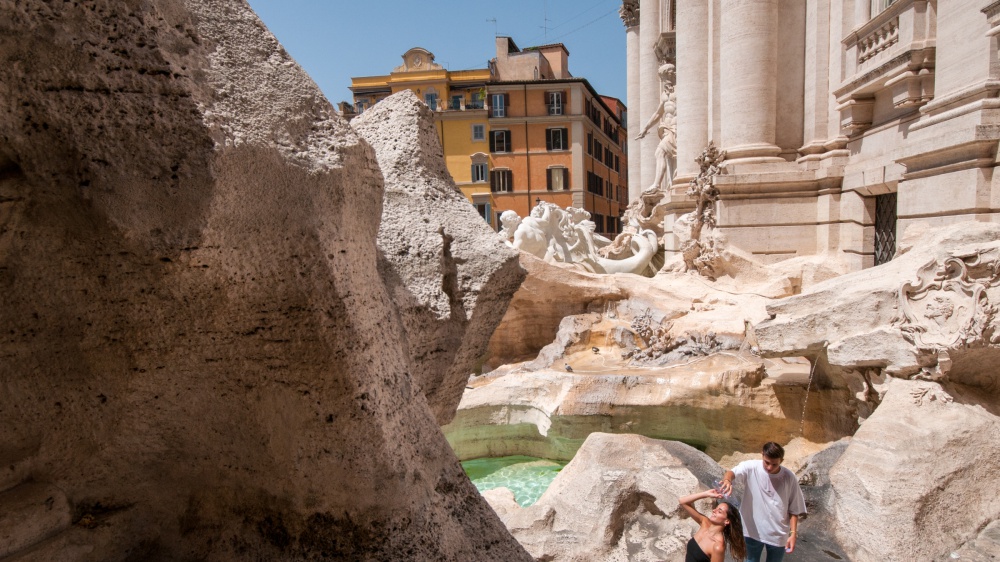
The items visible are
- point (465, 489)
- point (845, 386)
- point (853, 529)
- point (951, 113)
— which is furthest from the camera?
point (951, 113)

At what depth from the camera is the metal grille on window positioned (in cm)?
896

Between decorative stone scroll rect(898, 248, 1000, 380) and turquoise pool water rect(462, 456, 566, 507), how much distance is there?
363 centimetres

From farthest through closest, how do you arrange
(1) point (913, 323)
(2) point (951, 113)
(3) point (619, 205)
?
(3) point (619, 205) → (2) point (951, 113) → (1) point (913, 323)

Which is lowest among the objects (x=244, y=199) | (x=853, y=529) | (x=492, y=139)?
(x=853, y=529)

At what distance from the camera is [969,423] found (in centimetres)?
426

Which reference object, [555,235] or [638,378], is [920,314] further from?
[555,235]

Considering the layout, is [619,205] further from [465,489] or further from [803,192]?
[465,489]

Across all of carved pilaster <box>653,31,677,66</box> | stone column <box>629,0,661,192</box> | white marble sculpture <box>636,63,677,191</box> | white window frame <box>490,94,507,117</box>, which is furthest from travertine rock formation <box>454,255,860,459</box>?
white window frame <box>490,94,507,117</box>

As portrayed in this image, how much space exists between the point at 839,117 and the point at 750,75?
5.25 feet

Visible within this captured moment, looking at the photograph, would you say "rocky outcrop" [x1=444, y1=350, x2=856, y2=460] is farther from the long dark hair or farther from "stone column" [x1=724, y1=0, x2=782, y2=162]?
"stone column" [x1=724, y1=0, x2=782, y2=162]

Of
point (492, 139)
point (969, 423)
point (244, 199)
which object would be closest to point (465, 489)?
point (244, 199)

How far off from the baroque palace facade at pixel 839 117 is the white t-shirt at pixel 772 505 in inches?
182

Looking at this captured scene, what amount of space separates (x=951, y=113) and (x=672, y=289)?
4.13 metres

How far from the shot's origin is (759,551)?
3.46 metres
